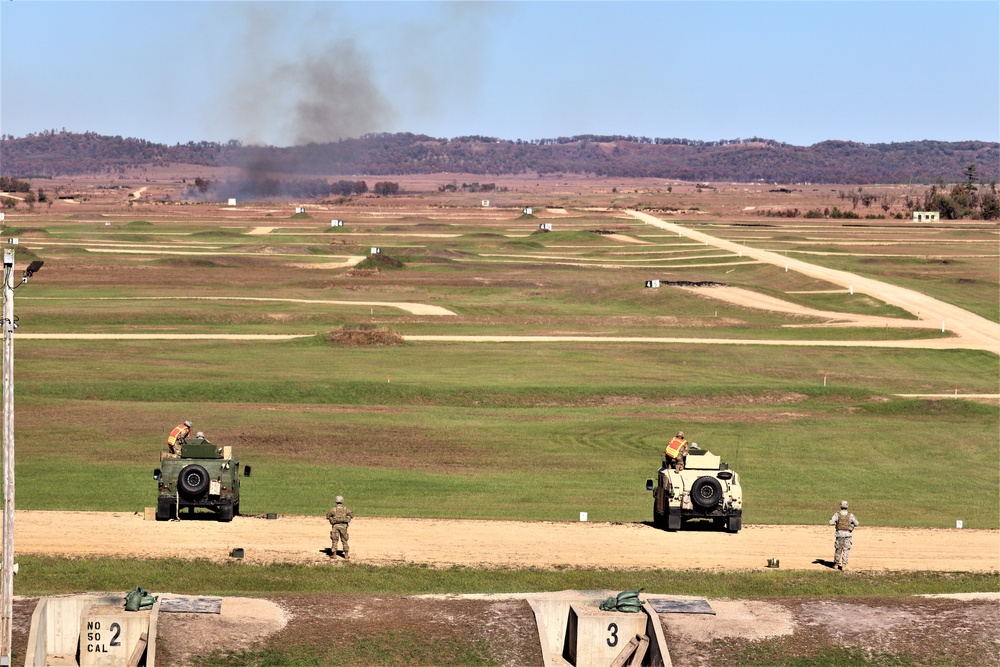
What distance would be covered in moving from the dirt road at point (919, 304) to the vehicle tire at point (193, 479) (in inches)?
2118

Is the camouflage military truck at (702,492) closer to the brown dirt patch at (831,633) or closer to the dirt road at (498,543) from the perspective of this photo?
the dirt road at (498,543)

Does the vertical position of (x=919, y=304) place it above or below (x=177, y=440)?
below

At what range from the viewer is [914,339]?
78.8 metres

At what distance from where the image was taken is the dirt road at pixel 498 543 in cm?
2928

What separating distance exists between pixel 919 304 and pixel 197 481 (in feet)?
238

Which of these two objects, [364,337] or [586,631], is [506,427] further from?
[586,631]

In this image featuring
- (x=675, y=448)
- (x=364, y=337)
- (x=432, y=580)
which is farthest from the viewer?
(x=364, y=337)

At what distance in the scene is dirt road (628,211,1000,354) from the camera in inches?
3118

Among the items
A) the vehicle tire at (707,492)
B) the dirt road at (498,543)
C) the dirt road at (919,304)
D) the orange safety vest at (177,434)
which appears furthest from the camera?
the dirt road at (919,304)

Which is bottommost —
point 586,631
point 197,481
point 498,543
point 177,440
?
point 498,543

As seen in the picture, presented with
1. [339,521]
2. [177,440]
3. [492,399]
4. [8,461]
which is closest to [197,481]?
[177,440]

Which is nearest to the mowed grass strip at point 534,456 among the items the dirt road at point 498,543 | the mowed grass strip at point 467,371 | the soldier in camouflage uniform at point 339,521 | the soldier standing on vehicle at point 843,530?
the dirt road at point 498,543

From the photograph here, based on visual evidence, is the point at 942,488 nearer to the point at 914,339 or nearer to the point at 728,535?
the point at 728,535

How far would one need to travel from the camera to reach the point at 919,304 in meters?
94.1
